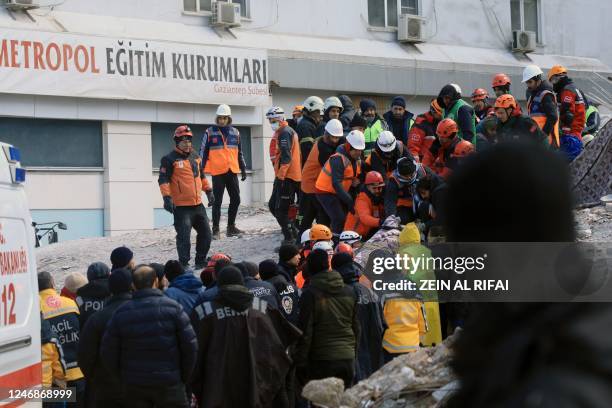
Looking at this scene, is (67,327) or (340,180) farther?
(340,180)

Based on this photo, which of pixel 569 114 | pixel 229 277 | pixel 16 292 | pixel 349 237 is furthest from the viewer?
pixel 569 114

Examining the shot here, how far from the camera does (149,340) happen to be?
8156mm

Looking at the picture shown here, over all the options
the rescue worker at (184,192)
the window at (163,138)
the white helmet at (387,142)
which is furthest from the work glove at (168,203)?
the window at (163,138)

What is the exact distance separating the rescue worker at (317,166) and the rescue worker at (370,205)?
0.91 meters

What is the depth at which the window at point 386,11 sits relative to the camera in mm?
27750

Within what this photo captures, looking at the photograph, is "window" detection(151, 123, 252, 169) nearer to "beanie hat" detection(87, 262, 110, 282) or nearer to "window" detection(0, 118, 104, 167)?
"window" detection(0, 118, 104, 167)

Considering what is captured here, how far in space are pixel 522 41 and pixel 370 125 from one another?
49.0 ft

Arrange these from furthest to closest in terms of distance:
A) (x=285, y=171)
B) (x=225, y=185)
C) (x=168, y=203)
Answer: (x=225, y=185) < (x=285, y=171) < (x=168, y=203)

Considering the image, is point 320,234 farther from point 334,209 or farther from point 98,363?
point 98,363

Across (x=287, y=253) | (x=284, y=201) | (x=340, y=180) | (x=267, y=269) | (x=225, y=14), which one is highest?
(x=225, y=14)

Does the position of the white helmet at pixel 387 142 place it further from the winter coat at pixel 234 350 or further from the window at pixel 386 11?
the window at pixel 386 11

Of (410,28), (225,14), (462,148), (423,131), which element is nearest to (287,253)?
(462,148)

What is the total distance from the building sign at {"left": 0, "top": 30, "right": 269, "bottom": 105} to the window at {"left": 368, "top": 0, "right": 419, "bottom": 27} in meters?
4.41

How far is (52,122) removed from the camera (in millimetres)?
22000
